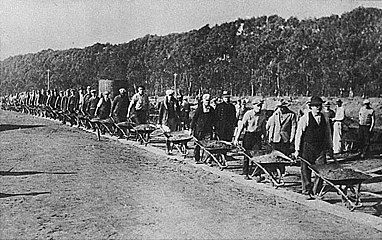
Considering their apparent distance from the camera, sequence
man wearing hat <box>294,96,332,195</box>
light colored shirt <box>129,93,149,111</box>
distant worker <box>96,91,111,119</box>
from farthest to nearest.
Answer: distant worker <box>96,91,111,119</box> < light colored shirt <box>129,93,149,111</box> < man wearing hat <box>294,96,332,195</box>

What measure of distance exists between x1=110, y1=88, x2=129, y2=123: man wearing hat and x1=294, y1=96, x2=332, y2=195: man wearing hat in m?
10.7

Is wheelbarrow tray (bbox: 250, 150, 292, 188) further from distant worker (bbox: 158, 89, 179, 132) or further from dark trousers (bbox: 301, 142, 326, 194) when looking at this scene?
distant worker (bbox: 158, 89, 179, 132)

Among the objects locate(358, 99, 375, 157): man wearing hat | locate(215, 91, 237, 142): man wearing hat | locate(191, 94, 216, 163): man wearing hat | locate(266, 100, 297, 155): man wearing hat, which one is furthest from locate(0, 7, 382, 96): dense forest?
locate(266, 100, 297, 155): man wearing hat

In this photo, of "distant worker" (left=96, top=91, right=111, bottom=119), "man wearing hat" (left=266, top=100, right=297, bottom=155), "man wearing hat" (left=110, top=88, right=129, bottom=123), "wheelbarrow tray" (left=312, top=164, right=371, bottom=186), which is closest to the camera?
"wheelbarrow tray" (left=312, top=164, right=371, bottom=186)

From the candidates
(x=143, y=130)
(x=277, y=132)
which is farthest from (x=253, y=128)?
(x=143, y=130)

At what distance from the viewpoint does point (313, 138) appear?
8.67 meters

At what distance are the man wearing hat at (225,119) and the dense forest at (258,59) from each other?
36.4 meters

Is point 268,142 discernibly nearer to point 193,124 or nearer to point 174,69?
point 193,124

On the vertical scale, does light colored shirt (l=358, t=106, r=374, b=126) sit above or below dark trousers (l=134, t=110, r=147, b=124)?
above

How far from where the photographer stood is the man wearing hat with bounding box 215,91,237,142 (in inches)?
515

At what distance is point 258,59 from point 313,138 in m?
62.9

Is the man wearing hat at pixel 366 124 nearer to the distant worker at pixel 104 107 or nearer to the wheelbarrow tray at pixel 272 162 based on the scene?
the wheelbarrow tray at pixel 272 162

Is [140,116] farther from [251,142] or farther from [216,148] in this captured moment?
[251,142]

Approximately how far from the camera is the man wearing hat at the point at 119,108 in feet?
61.1
